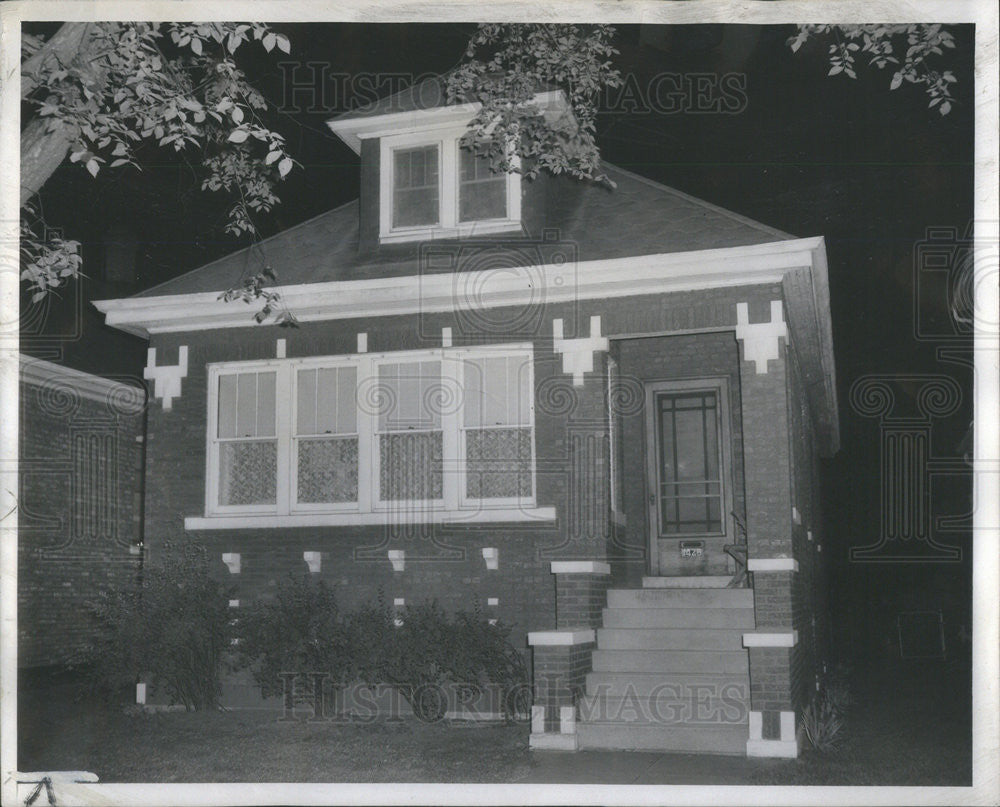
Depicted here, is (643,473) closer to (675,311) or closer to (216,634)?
(675,311)

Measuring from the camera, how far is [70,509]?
50.1ft

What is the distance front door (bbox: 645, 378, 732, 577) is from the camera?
35.9 feet

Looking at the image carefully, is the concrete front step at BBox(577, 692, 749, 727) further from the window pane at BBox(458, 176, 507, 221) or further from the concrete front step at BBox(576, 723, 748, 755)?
the window pane at BBox(458, 176, 507, 221)

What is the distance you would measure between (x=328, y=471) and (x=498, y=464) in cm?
182

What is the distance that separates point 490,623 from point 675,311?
341 cm

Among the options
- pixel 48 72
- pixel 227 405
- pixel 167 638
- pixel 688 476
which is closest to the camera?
pixel 48 72

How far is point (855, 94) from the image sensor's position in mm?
12398

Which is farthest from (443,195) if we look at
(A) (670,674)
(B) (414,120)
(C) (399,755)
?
(C) (399,755)

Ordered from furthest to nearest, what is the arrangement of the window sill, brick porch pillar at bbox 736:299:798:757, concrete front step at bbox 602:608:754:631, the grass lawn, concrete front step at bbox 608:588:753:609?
the window sill, concrete front step at bbox 608:588:753:609, concrete front step at bbox 602:608:754:631, brick porch pillar at bbox 736:299:798:757, the grass lawn

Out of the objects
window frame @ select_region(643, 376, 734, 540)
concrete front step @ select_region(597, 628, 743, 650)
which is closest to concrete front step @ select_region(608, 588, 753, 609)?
concrete front step @ select_region(597, 628, 743, 650)

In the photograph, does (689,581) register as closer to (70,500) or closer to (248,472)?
(248,472)

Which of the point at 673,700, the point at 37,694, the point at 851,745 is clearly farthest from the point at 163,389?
the point at 851,745

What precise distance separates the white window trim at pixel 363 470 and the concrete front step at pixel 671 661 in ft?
4.66

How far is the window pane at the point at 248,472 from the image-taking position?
1113 centimetres
